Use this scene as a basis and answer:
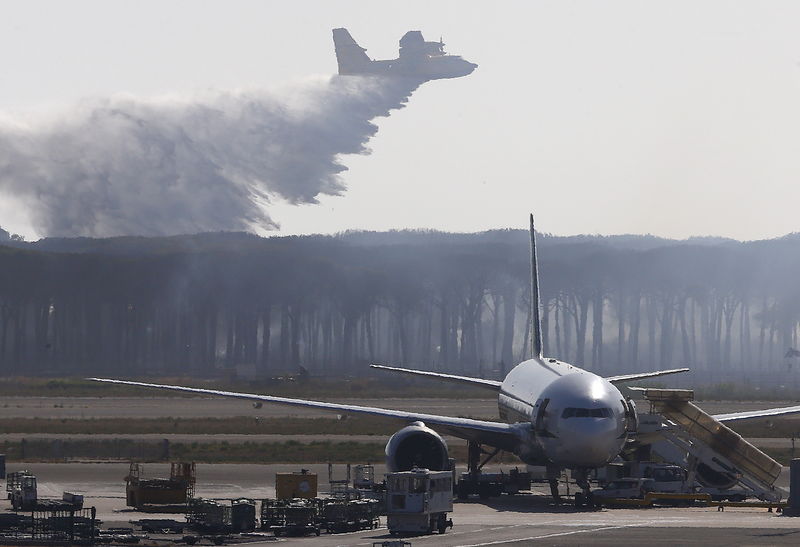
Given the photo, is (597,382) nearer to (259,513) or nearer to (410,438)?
(410,438)

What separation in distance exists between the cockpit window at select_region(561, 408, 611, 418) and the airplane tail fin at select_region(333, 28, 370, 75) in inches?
5595

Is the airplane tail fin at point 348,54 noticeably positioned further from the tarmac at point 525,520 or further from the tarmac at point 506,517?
the tarmac at point 525,520

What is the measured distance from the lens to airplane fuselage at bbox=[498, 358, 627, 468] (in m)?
48.4

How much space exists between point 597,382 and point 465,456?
2340 cm

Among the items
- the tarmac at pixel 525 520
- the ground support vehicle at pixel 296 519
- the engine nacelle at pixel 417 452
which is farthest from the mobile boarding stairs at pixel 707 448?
the ground support vehicle at pixel 296 519

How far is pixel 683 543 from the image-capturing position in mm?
39219

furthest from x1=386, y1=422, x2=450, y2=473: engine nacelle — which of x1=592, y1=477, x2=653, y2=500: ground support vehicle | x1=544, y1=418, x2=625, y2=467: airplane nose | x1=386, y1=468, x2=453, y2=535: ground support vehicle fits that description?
x1=386, y1=468, x2=453, y2=535: ground support vehicle

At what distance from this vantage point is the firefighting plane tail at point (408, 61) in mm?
179250

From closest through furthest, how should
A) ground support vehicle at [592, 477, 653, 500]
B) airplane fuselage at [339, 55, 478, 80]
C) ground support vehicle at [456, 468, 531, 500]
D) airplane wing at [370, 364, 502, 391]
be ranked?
ground support vehicle at [592, 477, 653, 500], ground support vehicle at [456, 468, 531, 500], airplane wing at [370, 364, 502, 391], airplane fuselage at [339, 55, 478, 80]

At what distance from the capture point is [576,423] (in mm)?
48438

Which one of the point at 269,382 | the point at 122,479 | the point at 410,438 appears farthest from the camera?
the point at 269,382

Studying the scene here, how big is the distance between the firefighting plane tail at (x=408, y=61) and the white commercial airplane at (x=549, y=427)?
123508 millimetres

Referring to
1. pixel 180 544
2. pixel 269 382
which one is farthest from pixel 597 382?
pixel 269 382

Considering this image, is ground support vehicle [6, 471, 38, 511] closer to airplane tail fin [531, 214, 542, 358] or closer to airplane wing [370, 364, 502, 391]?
airplane wing [370, 364, 502, 391]
